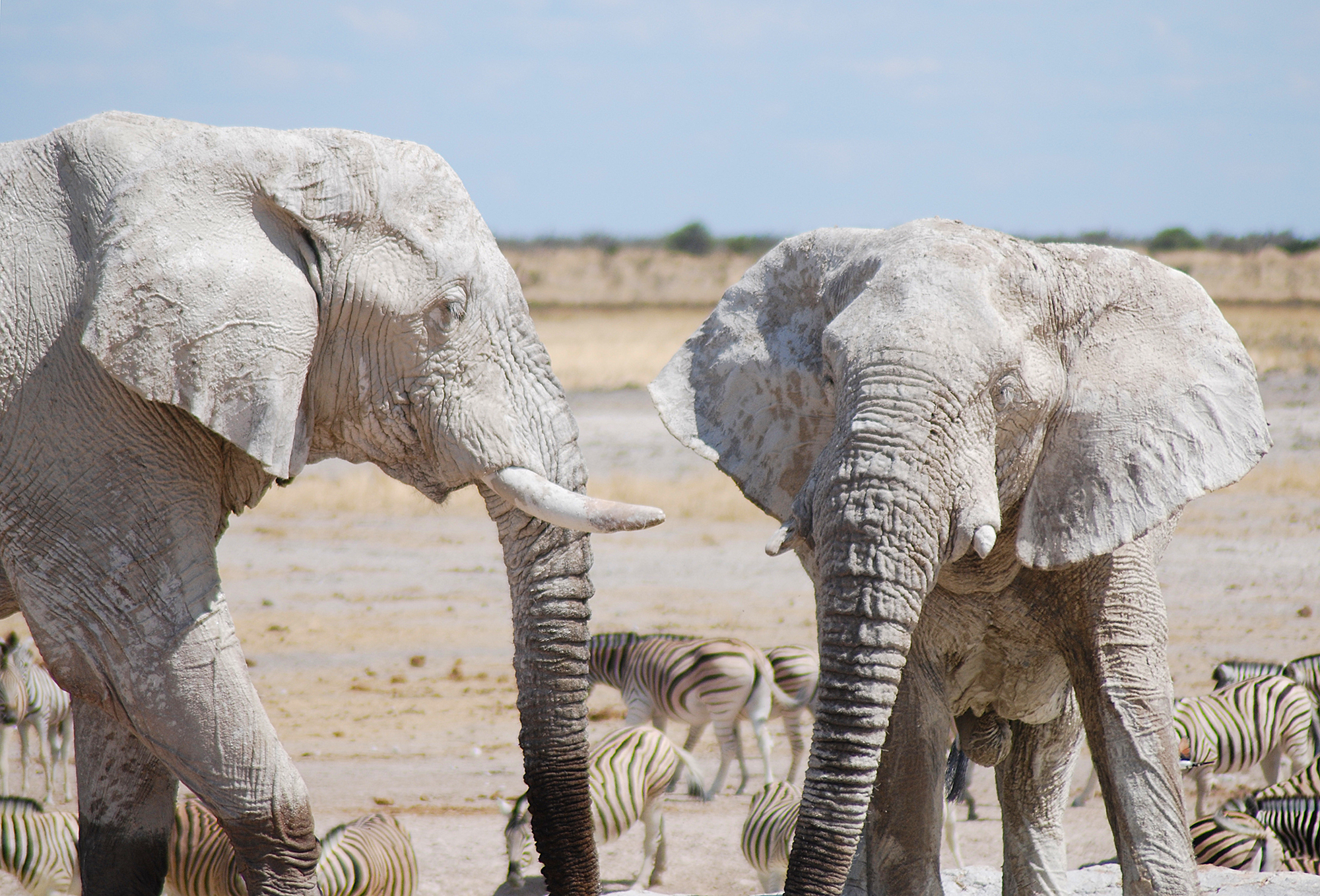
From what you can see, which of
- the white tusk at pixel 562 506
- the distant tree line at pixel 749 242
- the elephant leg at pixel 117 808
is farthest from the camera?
the distant tree line at pixel 749 242

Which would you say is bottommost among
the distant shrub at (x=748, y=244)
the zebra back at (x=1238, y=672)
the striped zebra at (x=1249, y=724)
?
the striped zebra at (x=1249, y=724)

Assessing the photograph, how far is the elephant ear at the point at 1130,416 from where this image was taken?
348 centimetres

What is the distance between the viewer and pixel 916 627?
3939mm

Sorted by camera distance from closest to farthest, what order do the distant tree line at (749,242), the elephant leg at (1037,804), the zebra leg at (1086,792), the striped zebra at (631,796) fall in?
the elephant leg at (1037,804) → the striped zebra at (631,796) → the zebra leg at (1086,792) → the distant tree line at (749,242)

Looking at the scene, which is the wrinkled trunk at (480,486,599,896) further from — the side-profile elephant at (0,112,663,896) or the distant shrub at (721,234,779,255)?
the distant shrub at (721,234,779,255)

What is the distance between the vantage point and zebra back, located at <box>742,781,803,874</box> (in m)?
5.59

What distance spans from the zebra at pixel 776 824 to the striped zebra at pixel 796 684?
5.46 ft

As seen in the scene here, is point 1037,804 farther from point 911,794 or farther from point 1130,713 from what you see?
point 1130,713

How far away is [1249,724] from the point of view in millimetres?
7059

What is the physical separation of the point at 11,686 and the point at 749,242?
58.0 meters

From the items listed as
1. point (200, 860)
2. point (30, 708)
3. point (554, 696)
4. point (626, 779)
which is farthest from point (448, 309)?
point (30, 708)

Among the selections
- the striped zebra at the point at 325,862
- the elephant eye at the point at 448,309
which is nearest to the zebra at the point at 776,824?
the striped zebra at the point at 325,862

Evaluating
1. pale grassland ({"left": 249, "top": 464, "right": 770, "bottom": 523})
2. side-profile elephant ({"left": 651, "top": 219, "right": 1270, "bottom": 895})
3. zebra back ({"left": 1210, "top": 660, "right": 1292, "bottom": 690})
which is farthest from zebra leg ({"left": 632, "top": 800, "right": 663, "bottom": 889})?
pale grassland ({"left": 249, "top": 464, "right": 770, "bottom": 523})

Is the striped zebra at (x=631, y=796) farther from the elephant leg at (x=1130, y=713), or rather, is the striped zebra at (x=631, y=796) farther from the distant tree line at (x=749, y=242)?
the distant tree line at (x=749, y=242)
